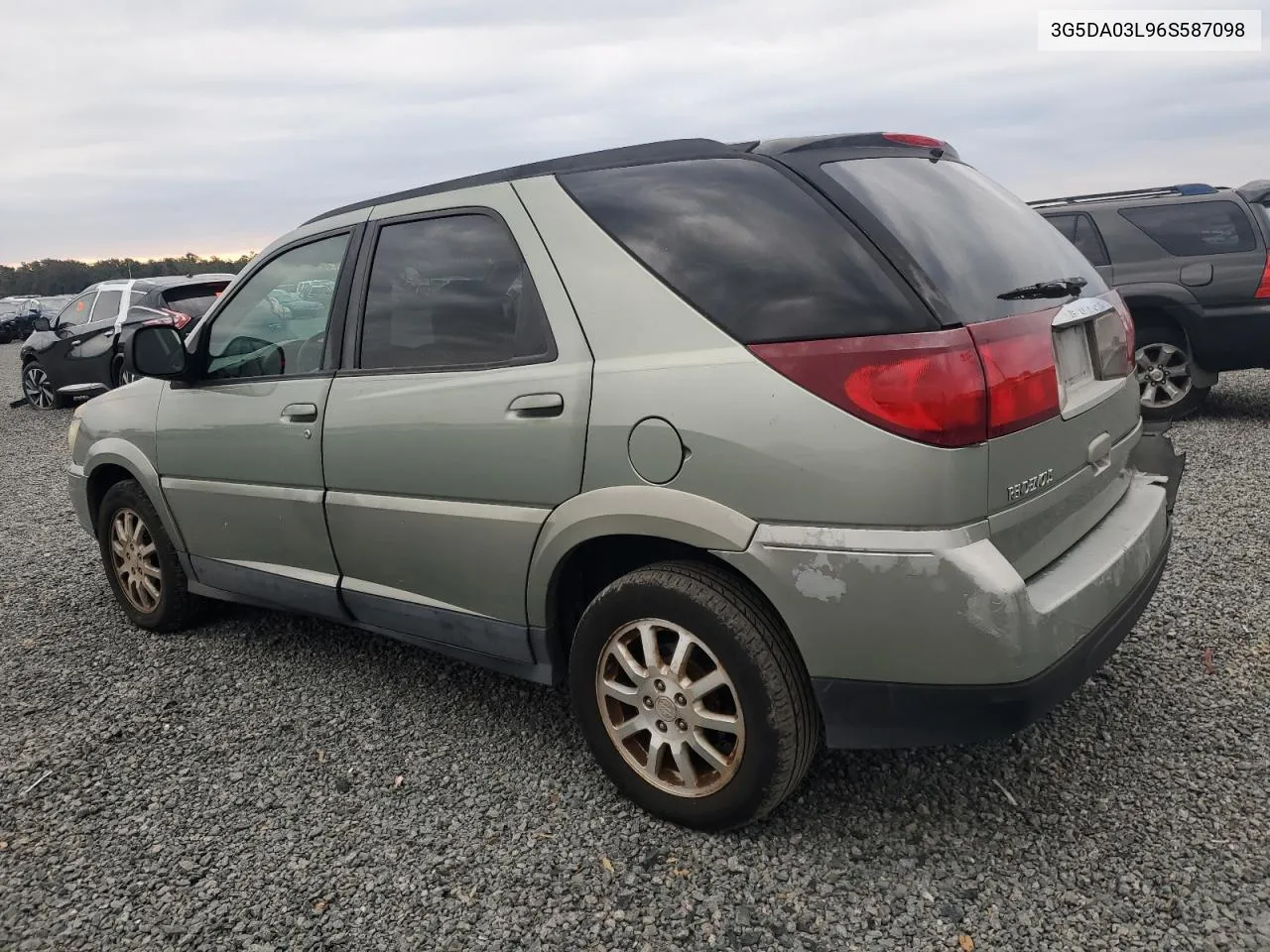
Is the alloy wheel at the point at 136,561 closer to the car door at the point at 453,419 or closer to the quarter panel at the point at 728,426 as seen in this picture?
the car door at the point at 453,419

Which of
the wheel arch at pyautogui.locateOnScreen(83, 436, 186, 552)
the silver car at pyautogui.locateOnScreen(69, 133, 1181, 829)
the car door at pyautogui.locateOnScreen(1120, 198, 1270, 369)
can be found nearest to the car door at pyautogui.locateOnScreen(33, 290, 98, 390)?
the wheel arch at pyautogui.locateOnScreen(83, 436, 186, 552)

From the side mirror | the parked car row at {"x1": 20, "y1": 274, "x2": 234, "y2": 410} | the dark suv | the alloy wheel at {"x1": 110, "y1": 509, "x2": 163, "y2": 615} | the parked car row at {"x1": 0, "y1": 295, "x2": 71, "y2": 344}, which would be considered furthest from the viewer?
the parked car row at {"x1": 0, "y1": 295, "x2": 71, "y2": 344}

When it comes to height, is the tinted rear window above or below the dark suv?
above

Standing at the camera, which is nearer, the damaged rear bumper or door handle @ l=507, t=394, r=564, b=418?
the damaged rear bumper

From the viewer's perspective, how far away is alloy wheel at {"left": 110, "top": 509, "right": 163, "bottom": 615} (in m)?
4.27

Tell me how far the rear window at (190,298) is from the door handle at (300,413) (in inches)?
364

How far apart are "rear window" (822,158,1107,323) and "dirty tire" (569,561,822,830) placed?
864 mm

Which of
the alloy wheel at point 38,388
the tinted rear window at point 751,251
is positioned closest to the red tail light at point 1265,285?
the tinted rear window at point 751,251

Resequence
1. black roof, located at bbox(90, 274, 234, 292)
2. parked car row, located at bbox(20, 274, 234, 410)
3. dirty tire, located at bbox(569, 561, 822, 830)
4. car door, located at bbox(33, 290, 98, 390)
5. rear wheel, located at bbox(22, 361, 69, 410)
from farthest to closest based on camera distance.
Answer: rear wheel, located at bbox(22, 361, 69, 410)
car door, located at bbox(33, 290, 98, 390)
black roof, located at bbox(90, 274, 234, 292)
parked car row, located at bbox(20, 274, 234, 410)
dirty tire, located at bbox(569, 561, 822, 830)

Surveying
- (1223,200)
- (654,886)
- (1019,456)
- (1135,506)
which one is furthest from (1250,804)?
(1223,200)

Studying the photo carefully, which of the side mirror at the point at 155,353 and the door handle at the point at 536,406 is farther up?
the side mirror at the point at 155,353

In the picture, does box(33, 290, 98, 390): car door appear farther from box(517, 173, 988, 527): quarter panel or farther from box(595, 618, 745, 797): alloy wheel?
box(595, 618, 745, 797): alloy wheel

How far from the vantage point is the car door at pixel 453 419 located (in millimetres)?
2625

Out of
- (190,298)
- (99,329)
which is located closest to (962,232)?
(190,298)
